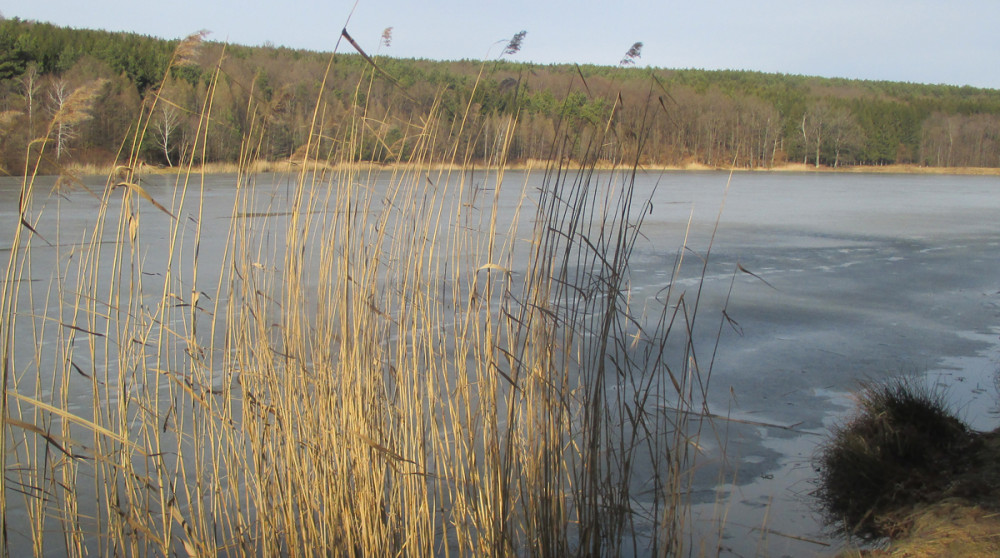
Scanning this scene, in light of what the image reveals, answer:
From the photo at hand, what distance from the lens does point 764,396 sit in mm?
3975

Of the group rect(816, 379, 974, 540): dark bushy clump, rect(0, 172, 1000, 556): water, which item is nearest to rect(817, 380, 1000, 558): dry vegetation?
rect(816, 379, 974, 540): dark bushy clump

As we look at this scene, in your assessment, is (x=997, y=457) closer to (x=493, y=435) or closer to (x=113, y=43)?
(x=493, y=435)

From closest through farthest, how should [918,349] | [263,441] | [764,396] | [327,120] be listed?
[263,441]
[327,120]
[764,396]
[918,349]

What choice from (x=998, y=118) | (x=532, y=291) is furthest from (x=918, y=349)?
(x=998, y=118)

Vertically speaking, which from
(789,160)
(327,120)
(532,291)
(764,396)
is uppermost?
(789,160)

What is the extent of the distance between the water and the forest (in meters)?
0.31

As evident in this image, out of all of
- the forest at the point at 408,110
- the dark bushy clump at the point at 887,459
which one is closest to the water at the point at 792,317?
the dark bushy clump at the point at 887,459

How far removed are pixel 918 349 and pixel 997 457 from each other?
2.23 m

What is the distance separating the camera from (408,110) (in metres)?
3.31

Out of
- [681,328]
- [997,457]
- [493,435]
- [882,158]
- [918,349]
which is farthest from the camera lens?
[882,158]

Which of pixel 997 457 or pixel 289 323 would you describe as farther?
pixel 997 457

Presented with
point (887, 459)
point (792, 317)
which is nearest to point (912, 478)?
point (887, 459)

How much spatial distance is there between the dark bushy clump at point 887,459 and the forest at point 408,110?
1.37 metres

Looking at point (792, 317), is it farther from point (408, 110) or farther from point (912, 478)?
point (408, 110)
